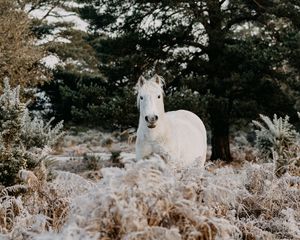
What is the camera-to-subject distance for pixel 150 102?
271 inches

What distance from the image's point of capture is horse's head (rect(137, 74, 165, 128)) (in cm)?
681

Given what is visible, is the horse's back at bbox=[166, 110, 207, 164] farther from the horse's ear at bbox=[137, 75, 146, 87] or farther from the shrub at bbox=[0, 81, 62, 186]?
the shrub at bbox=[0, 81, 62, 186]

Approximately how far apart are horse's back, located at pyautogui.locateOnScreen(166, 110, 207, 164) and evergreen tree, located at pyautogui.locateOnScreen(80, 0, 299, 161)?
8459 millimetres

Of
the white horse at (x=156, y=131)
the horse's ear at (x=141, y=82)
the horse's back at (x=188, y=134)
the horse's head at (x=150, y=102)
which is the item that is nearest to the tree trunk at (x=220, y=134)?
the horse's back at (x=188, y=134)

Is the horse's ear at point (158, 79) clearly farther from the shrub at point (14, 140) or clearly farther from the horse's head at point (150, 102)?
the shrub at point (14, 140)

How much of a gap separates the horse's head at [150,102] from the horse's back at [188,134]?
515 mm

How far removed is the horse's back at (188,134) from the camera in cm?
735

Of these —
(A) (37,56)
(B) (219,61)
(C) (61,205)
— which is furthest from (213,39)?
(C) (61,205)

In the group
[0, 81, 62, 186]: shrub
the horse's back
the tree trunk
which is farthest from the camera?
the tree trunk

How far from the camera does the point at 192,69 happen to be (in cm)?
1905

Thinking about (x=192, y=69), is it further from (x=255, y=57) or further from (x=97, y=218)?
(x=97, y=218)

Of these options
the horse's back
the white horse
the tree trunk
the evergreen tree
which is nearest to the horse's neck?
the white horse

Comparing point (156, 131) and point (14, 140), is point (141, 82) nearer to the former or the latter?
point (156, 131)

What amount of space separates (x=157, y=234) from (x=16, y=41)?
1640 cm
